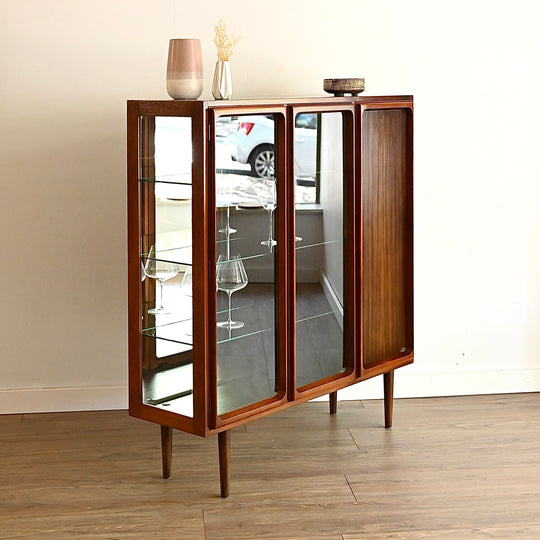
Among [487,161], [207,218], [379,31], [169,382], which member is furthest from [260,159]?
[487,161]

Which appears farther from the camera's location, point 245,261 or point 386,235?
point 386,235

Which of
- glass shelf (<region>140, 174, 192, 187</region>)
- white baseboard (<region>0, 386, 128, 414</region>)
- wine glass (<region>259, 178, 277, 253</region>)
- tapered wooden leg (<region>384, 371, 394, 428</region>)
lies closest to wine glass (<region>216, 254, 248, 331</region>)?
wine glass (<region>259, 178, 277, 253</region>)

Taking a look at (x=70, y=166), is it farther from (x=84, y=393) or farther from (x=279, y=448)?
(x=279, y=448)

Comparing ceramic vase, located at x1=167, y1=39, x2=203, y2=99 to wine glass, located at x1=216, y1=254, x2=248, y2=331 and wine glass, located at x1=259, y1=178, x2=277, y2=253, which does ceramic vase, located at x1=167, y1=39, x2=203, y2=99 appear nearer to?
wine glass, located at x1=259, y1=178, x2=277, y2=253

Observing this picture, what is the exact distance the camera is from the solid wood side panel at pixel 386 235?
3.04 m

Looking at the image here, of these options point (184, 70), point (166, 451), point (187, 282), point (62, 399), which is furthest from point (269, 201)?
point (62, 399)

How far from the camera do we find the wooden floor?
8.45 ft

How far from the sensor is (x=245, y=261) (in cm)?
275

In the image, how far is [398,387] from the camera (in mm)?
3598

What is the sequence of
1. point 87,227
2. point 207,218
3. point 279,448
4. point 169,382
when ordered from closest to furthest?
point 207,218
point 169,382
point 279,448
point 87,227

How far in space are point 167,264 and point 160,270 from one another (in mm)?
32

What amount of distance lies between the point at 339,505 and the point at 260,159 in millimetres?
1074

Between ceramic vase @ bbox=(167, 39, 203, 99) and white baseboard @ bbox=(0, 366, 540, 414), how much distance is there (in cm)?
131

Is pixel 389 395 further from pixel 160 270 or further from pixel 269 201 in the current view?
pixel 160 270
